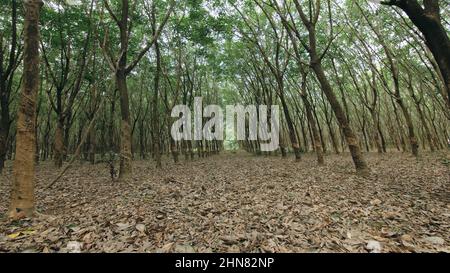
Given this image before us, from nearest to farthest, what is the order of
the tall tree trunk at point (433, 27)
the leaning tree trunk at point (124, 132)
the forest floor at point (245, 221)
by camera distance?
the forest floor at point (245, 221)
the tall tree trunk at point (433, 27)
the leaning tree trunk at point (124, 132)

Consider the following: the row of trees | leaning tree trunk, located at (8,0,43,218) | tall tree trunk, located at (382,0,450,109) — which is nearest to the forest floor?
leaning tree trunk, located at (8,0,43,218)

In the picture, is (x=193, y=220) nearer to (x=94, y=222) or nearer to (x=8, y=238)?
(x=94, y=222)

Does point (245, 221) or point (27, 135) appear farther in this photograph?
→ point (27, 135)

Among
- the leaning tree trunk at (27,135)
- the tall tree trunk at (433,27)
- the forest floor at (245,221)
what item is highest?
the tall tree trunk at (433,27)

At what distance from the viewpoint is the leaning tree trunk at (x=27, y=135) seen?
4.89 m

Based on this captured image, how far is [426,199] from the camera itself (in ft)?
19.4

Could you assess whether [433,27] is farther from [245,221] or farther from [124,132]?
[124,132]

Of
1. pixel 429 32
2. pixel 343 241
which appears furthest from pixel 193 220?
pixel 429 32

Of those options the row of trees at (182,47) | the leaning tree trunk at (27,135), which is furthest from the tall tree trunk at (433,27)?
the leaning tree trunk at (27,135)

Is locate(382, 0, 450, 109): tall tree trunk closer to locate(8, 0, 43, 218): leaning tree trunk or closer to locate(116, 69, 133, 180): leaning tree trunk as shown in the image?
locate(8, 0, 43, 218): leaning tree trunk

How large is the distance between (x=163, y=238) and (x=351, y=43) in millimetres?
20789

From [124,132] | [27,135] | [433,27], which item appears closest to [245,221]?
[27,135]

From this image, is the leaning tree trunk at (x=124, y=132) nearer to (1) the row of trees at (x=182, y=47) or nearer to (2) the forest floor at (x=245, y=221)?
(1) the row of trees at (x=182, y=47)

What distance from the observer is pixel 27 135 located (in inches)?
196
